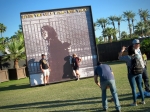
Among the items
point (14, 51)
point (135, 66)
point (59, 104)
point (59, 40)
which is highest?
point (14, 51)

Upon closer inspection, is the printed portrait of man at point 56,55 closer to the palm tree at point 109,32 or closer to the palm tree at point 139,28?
the palm tree at point 109,32

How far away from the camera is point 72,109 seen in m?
6.93

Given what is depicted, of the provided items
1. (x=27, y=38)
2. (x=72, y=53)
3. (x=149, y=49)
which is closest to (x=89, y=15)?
(x=72, y=53)

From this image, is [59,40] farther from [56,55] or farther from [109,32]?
[109,32]

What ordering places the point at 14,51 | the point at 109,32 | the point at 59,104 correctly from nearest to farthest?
the point at 59,104 < the point at 14,51 < the point at 109,32

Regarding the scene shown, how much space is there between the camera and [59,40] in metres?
13.9

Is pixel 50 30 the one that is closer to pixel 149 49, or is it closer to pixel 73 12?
pixel 73 12

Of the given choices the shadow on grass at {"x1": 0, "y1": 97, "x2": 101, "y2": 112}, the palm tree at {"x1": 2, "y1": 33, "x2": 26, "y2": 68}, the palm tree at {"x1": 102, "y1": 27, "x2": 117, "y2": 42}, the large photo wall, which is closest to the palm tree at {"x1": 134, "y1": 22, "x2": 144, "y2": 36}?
the palm tree at {"x1": 102, "y1": 27, "x2": 117, "y2": 42}

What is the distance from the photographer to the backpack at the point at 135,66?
617 cm

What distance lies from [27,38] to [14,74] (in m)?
8.96

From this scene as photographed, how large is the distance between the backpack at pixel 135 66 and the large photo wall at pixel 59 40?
812 cm

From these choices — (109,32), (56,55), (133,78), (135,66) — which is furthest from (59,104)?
(109,32)

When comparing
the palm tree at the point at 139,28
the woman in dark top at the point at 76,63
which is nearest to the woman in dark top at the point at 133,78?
the woman in dark top at the point at 76,63

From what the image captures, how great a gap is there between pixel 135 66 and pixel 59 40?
828 cm
